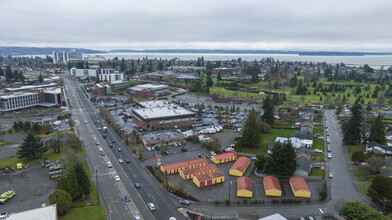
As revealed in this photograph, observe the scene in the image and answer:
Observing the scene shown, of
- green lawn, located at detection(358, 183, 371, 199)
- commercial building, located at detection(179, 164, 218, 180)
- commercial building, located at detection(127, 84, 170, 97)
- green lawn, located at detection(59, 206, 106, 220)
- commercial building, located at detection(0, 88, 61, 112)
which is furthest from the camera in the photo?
commercial building, located at detection(127, 84, 170, 97)

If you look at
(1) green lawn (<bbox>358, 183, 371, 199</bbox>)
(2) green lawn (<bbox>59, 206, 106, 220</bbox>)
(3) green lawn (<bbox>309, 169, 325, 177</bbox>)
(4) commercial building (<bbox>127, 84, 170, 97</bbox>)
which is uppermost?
(4) commercial building (<bbox>127, 84, 170, 97</bbox>)

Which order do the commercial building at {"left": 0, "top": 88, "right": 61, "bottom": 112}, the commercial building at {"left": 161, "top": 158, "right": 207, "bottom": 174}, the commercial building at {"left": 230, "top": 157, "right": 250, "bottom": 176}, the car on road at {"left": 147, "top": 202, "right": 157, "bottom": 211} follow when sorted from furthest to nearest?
1. the commercial building at {"left": 0, "top": 88, "right": 61, "bottom": 112}
2. the commercial building at {"left": 161, "top": 158, "right": 207, "bottom": 174}
3. the commercial building at {"left": 230, "top": 157, "right": 250, "bottom": 176}
4. the car on road at {"left": 147, "top": 202, "right": 157, "bottom": 211}

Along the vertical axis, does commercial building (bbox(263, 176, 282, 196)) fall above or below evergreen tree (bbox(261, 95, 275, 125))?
below

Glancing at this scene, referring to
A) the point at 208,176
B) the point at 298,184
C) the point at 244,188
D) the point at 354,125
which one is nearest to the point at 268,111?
the point at 354,125

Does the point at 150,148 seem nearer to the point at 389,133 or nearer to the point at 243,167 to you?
the point at 243,167

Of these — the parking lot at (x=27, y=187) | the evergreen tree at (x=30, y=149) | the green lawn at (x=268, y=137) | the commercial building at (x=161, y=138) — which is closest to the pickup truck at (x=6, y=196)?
the parking lot at (x=27, y=187)

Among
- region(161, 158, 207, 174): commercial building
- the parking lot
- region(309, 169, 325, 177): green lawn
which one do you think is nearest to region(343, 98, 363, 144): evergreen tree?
region(309, 169, 325, 177): green lawn

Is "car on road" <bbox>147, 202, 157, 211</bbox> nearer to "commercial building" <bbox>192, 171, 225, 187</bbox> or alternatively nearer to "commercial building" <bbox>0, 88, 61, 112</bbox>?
"commercial building" <bbox>192, 171, 225, 187</bbox>

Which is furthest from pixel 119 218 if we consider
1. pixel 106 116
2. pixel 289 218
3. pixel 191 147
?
pixel 106 116
